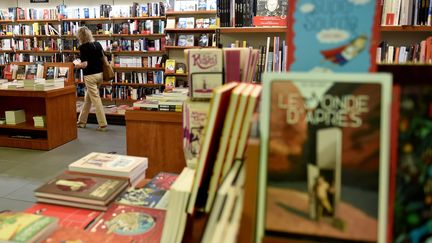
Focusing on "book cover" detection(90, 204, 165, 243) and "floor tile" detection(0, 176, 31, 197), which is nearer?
"book cover" detection(90, 204, 165, 243)

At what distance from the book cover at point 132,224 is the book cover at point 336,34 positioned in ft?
2.21

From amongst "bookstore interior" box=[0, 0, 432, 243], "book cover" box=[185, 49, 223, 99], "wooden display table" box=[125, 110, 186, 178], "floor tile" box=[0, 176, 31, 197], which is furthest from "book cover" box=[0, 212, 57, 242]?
"floor tile" box=[0, 176, 31, 197]

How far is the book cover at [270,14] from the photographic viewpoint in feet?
9.41

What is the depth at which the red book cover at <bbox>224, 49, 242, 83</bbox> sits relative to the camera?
3.87ft

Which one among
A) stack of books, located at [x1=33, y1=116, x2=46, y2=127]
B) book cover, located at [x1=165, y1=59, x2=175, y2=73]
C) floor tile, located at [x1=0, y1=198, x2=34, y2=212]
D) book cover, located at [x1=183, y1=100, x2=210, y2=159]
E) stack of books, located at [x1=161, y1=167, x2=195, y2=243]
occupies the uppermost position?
book cover, located at [x1=165, y1=59, x2=175, y2=73]

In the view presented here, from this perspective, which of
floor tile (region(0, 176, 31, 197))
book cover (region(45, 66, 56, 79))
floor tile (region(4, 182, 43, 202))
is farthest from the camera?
book cover (region(45, 66, 56, 79))

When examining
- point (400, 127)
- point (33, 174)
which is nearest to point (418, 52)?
point (400, 127)

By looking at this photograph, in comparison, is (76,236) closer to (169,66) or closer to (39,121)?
(39,121)

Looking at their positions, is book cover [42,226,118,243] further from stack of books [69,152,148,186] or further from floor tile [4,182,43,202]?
floor tile [4,182,43,202]

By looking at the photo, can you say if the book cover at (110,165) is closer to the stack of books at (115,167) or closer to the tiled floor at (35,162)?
the stack of books at (115,167)

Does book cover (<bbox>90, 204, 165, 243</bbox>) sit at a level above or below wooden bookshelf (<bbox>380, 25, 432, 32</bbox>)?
below

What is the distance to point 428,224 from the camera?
0.60 meters

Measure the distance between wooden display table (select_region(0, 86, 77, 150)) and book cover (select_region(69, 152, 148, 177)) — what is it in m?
3.44

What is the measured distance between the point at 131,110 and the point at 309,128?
94.9 inches
